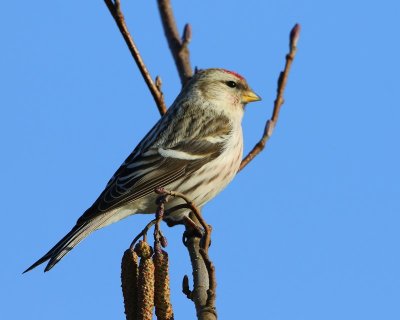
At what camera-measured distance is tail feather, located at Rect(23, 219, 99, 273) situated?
3.62 metres

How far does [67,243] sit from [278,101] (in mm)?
1259

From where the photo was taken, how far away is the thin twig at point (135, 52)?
357cm

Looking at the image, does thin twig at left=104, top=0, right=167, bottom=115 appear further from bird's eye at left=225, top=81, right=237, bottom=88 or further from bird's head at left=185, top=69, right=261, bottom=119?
bird's eye at left=225, top=81, right=237, bottom=88

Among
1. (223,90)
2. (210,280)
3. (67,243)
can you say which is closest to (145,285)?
(210,280)

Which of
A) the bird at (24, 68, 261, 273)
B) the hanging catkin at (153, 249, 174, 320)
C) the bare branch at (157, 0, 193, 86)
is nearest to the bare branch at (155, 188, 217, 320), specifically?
the hanging catkin at (153, 249, 174, 320)

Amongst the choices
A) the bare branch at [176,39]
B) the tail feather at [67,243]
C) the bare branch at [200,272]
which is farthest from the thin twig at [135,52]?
the bare branch at [200,272]

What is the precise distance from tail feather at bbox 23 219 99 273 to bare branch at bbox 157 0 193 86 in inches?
37.5

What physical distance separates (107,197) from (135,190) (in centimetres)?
16

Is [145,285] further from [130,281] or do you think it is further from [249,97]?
[249,97]

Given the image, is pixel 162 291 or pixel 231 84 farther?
pixel 231 84

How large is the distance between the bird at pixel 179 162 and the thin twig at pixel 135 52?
0.19 meters

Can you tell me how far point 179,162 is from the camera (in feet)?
14.2

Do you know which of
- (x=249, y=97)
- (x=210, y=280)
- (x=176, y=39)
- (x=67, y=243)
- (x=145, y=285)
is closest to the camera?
(x=145, y=285)

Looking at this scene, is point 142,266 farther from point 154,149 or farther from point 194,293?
point 154,149
